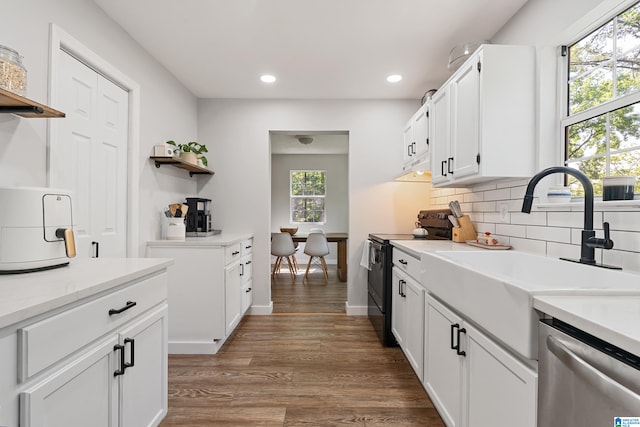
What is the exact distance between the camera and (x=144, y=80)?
8.52 ft

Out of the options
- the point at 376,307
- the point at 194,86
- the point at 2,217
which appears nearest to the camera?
the point at 2,217

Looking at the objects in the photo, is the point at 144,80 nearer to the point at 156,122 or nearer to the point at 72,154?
the point at 156,122

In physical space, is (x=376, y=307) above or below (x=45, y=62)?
below

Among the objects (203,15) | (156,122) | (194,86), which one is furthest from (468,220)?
(194,86)

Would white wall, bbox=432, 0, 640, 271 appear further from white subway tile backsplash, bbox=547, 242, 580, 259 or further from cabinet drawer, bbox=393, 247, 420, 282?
cabinet drawer, bbox=393, 247, 420, 282

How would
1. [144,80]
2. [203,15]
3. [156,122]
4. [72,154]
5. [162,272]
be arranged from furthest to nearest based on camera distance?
[156,122] → [144,80] → [203,15] → [72,154] → [162,272]

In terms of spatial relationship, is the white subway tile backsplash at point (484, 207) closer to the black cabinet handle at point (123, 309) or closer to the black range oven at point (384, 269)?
the black range oven at point (384, 269)

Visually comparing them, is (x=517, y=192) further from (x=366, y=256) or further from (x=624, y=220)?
(x=366, y=256)

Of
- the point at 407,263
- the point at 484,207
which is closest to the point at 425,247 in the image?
the point at 407,263

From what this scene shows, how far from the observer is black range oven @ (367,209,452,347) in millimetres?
2783

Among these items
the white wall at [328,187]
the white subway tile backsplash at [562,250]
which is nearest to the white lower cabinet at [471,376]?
the white subway tile backsplash at [562,250]

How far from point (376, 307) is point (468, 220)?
1.16 m

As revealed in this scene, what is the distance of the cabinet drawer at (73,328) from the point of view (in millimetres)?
828

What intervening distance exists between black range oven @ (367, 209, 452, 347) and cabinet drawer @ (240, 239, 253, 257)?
131 cm
